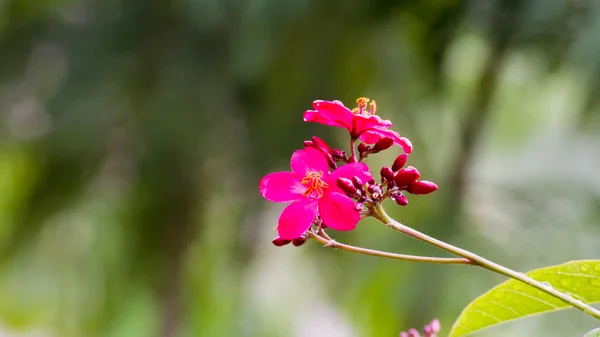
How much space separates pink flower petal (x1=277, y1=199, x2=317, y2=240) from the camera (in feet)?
1.05

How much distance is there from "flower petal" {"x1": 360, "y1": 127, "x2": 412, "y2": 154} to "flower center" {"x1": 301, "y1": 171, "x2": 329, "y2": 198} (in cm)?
4

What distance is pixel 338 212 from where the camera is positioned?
325 millimetres

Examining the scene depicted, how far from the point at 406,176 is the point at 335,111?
6cm

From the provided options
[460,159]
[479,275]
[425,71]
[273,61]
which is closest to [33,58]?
[273,61]

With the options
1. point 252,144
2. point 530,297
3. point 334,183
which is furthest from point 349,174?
point 252,144

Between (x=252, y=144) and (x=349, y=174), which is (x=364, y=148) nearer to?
(x=349, y=174)

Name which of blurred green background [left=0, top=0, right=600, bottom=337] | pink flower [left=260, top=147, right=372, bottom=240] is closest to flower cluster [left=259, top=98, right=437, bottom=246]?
pink flower [left=260, top=147, right=372, bottom=240]

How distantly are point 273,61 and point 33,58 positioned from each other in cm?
57

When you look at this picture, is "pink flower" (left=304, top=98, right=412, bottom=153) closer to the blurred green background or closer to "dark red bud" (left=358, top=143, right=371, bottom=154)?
"dark red bud" (left=358, top=143, right=371, bottom=154)

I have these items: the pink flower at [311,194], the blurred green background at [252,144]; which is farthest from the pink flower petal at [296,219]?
the blurred green background at [252,144]

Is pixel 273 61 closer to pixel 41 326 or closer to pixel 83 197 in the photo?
pixel 83 197

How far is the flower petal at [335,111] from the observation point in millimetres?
343

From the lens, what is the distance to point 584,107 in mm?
1047

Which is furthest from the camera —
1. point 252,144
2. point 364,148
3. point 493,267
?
point 252,144
